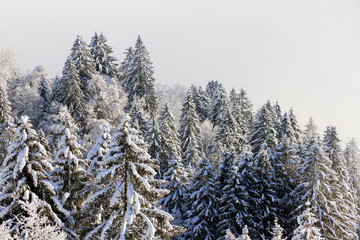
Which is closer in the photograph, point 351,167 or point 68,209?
point 68,209

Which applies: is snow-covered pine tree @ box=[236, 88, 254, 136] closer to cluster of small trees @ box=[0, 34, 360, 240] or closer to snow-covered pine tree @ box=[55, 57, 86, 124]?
cluster of small trees @ box=[0, 34, 360, 240]

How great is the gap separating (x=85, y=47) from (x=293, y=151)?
126ft

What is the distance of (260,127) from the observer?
46031 mm

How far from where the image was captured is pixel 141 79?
59.7 meters

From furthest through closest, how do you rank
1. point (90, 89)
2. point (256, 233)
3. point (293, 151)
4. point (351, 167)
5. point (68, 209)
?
point (90, 89) → point (351, 167) → point (293, 151) → point (256, 233) → point (68, 209)

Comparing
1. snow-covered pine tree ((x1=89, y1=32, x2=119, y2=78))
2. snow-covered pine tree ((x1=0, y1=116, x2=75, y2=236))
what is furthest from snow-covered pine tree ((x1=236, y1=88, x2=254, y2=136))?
snow-covered pine tree ((x1=0, y1=116, x2=75, y2=236))

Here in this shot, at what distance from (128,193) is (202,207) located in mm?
17301

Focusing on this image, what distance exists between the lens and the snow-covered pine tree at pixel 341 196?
29.0 meters

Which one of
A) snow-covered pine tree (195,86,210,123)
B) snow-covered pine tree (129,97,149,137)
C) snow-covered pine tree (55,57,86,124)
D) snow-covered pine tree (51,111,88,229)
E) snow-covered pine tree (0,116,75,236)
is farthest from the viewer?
snow-covered pine tree (195,86,210,123)

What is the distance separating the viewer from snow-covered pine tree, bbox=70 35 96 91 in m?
52.3

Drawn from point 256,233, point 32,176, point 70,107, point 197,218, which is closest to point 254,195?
point 256,233

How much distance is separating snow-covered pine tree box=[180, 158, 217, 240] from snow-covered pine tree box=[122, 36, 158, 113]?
2771cm

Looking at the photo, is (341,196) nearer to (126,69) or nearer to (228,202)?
(228,202)

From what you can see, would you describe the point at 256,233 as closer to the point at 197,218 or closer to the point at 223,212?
the point at 223,212
